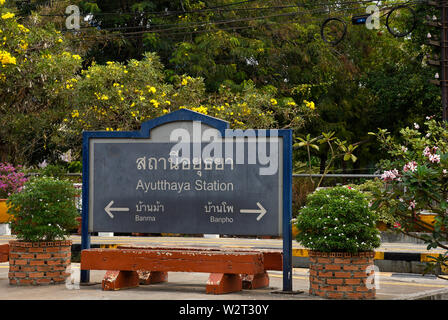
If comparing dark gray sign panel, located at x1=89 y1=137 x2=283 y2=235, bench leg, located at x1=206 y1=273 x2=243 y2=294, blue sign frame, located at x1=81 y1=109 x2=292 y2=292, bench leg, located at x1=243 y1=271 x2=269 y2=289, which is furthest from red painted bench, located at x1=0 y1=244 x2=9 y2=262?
bench leg, located at x1=243 y1=271 x2=269 y2=289

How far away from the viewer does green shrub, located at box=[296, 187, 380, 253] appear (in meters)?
9.83

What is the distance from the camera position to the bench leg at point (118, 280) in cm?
1059

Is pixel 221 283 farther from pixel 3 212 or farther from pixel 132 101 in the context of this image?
pixel 132 101

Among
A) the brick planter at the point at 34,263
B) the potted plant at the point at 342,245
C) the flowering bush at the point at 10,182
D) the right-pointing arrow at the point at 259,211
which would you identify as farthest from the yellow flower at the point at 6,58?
the potted plant at the point at 342,245

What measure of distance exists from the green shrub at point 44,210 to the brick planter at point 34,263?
13 centimetres

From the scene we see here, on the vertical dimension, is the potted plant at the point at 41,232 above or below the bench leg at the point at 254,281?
above

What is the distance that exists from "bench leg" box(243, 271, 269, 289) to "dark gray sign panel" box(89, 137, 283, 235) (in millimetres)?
765

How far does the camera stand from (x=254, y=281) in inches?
431

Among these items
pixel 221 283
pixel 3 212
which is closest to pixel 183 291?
pixel 221 283

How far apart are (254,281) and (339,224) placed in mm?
1662

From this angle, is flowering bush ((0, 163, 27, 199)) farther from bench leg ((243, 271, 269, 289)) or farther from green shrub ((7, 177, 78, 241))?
bench leg ((243, 271, 269, 289))

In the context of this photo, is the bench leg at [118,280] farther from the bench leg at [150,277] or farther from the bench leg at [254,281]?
the bench leg at [254,281]

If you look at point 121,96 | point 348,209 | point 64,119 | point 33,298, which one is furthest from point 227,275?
point 64,119

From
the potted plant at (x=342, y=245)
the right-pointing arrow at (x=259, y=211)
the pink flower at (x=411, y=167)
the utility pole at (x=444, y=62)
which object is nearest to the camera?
the pink flower at (x=411, y=167)
